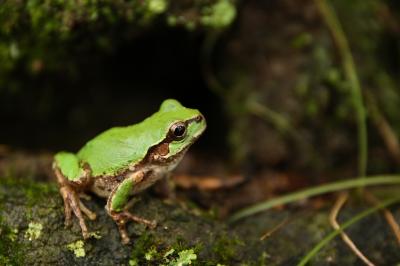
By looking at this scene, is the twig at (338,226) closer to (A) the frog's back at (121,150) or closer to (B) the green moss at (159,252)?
(B) the green moss at (159,252)

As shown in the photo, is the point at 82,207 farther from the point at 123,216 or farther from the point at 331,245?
the point at 331,245

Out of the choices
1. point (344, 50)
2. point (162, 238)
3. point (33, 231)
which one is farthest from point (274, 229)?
point (344, 50)

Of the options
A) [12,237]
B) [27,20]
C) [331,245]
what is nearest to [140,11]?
[27,20]

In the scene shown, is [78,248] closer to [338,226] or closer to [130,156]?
[130,156]

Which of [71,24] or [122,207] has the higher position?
[71,24]

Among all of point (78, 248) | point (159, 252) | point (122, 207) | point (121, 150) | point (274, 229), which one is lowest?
point (274, 229)

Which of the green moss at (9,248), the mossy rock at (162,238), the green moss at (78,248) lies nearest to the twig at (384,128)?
the mossy rock at (162,238)
